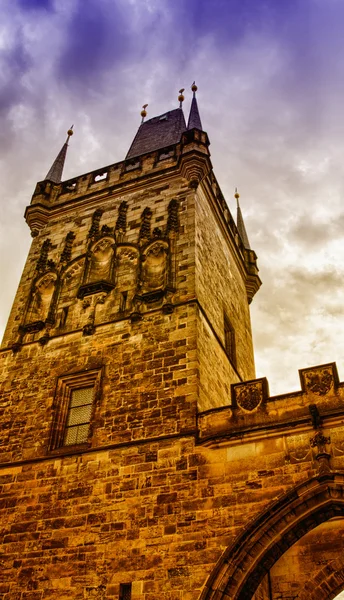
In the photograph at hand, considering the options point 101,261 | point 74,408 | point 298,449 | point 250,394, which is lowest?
point 298,449

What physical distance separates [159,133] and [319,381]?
13.1 m

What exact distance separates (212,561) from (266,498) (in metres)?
1.09

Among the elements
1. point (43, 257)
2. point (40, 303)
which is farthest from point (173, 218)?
point (40, 303)

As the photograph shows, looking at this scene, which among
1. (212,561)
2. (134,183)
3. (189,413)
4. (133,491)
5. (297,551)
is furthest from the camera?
(134,183)

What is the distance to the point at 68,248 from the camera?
526 inches

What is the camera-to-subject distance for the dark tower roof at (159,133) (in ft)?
59.0

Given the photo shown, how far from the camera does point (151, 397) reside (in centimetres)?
931

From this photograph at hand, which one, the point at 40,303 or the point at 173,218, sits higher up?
the point at 173,218

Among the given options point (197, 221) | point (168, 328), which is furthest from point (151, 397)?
point (197, 221)

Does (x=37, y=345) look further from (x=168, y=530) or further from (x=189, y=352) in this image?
(x=168, y=530)

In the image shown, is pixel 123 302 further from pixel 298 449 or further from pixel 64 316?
pixel 298 449

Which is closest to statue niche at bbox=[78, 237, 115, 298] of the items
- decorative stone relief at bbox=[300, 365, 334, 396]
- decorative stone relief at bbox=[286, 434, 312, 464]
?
decorative stone relief at bbox=[300, 365, 334, 396]

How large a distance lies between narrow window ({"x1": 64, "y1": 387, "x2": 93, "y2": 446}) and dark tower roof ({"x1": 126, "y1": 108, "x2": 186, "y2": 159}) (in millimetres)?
9940

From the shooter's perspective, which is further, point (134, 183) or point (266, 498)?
point (134, 183)
